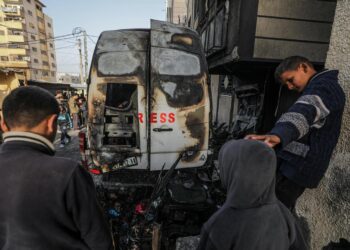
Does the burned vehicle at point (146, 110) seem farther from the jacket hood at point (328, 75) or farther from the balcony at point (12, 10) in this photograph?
the balcony at point (12, 10)

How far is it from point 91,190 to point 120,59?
8.03 feet

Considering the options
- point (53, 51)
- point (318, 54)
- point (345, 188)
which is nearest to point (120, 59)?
point (345, 188)

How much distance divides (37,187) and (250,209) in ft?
3.76

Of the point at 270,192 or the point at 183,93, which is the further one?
the point at 183,93

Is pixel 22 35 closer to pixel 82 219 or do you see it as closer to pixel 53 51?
pixel 53 51

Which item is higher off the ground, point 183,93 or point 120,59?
point 120,59

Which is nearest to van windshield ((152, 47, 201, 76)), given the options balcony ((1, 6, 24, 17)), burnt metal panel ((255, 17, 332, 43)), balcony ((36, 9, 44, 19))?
burnt metal panel ((255, 17, 332, 43))

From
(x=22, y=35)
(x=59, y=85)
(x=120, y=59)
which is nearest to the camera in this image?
(x=120, y=59)

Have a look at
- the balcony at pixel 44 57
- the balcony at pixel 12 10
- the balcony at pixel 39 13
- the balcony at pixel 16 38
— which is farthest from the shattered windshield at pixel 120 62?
the balcony at pixel 39 13

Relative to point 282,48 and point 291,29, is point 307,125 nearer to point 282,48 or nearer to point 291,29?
point 282,48

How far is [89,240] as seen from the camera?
131 centimetres

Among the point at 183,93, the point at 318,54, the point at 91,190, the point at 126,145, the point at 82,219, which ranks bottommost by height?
the point at 126,145

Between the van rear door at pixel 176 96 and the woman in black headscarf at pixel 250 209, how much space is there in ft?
7.18

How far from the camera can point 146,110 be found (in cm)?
329
